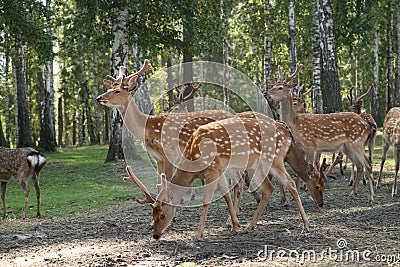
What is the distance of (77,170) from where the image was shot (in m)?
16.9

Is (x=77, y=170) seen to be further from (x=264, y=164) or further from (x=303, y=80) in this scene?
(x=303, y=80)

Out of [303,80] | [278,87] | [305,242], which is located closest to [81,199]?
[278,87]

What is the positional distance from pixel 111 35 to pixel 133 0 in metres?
1.68

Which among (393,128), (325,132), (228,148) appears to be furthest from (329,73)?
(228,148)

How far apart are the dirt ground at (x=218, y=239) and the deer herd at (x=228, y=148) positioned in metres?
0.32

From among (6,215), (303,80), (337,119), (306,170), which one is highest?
(303,80)

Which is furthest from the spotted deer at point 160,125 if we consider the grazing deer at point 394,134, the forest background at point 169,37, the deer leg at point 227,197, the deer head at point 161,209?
the forest background at point 169,37

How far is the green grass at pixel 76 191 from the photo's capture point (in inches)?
424

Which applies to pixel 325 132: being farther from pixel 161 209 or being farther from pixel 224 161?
pixel 161 209

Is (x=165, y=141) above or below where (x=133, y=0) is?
below

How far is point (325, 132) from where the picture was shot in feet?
34.3

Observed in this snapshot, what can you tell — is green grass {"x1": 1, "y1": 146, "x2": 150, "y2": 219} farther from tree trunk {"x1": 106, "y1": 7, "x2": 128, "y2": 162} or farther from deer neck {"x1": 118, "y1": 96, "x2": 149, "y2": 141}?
deer neck {"x1": 118, "y1": 96, "x2": 149, "y2": 141}

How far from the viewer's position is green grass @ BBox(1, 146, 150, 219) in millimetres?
10781

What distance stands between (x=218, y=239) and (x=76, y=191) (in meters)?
6.81
